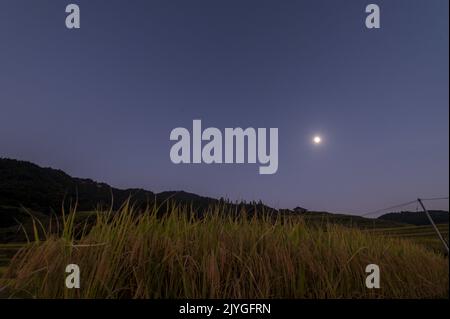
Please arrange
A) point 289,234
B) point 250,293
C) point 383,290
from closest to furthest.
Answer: point 250,293 → point 383,290 → point 289,234

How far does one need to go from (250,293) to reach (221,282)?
0.20m

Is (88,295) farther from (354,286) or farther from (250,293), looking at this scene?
(354,286)

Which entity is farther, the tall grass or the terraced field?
the terraced field

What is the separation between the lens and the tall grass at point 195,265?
7.17 feet

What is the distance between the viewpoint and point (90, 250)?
7.61 feet

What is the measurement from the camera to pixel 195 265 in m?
2.30

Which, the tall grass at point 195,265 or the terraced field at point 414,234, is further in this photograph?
the terraced field at point 414,234

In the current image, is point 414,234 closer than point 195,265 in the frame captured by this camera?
No

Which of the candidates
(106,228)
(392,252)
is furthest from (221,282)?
(392,252)

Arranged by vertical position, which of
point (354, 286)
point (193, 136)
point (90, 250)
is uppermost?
point (193, 136)

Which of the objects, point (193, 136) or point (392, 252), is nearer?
point (193, 136)

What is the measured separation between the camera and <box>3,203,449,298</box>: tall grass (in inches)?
86.0
